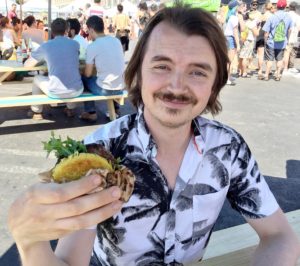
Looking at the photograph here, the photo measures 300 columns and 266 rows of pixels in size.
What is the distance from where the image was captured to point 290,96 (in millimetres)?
8383

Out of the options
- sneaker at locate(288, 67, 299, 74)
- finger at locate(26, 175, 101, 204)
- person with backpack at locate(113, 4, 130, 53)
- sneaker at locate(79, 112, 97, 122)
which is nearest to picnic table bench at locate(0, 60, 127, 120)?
sneaker at locate(79, 112, 97, 122)

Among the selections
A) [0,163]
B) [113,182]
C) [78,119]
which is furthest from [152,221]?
[78,119]

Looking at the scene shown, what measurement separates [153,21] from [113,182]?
0.97 m

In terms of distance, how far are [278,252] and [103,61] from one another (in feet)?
14.1

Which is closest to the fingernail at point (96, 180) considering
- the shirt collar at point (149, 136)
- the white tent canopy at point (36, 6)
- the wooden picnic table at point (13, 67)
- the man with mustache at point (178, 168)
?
the man with mustache at point (178, 168)

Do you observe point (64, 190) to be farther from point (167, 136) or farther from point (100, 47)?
point (100, 47)

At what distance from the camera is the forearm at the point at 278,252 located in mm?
1481

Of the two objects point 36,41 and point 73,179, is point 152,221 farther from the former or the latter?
point 36,41

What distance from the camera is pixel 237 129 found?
5.92 metres

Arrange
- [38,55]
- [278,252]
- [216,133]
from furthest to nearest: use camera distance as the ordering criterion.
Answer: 1. [38,55]
2. [216,133]
3. [278,252]

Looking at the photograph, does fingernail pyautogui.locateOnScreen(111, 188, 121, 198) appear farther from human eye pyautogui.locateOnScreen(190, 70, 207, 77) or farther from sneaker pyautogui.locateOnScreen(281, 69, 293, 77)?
sneaker pyautogui.locateOnScreen(281, 69, 293, 77)

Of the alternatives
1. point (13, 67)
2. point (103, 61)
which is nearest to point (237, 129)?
point (103, 61)

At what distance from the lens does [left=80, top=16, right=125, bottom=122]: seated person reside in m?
5.34

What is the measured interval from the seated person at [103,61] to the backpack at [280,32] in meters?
5.28
